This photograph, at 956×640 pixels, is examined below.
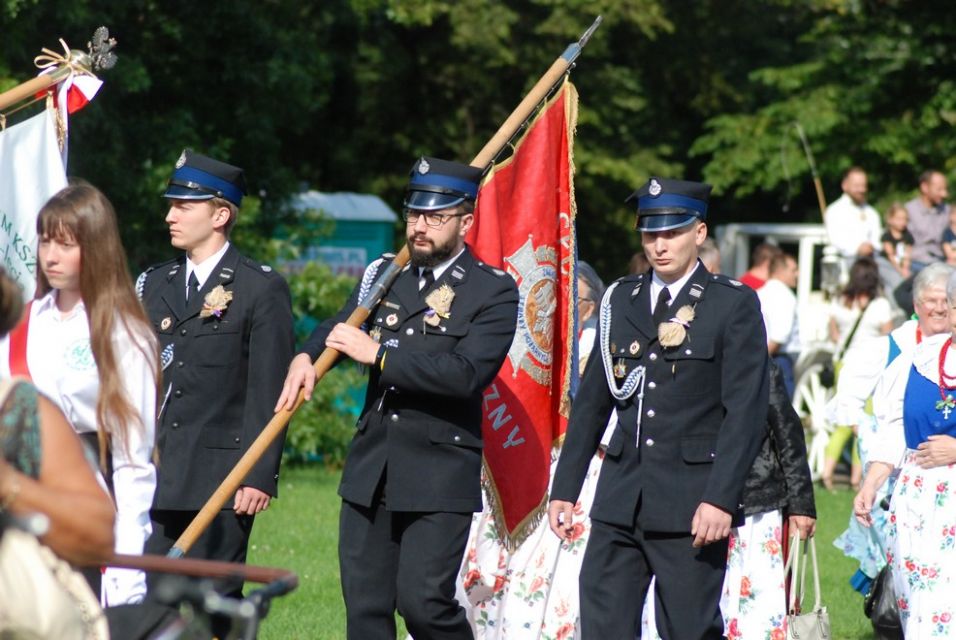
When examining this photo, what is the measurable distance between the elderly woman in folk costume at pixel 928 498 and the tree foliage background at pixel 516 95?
9.82 m

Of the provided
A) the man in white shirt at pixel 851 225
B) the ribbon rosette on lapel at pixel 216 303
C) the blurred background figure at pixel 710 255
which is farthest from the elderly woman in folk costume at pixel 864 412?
the man in white shirt at pixel 851 225

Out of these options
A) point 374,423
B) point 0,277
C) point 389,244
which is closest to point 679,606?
point 374,423

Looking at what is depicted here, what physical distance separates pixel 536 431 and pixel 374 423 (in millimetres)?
1663

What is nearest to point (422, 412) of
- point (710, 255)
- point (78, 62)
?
point (78, 62)

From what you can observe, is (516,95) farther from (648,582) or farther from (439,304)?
(648,582)

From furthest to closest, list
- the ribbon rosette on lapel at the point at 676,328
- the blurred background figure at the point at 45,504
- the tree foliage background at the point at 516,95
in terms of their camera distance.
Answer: the tree foliage background at the point at 516,95 → the ribbon rosette on lapel at the point at 676,328 → the blurred background figure at the point at 45,504

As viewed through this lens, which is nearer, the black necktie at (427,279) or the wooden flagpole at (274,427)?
the wooden flagpole at (274,427)

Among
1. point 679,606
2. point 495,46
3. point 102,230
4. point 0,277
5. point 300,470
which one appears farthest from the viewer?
point 495,46

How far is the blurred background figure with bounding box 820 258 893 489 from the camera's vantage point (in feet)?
50.2

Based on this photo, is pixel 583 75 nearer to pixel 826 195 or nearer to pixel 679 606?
pixel 826 195

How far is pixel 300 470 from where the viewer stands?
706 inches

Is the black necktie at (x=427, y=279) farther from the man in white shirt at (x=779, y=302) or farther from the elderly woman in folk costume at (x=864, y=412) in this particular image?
the man in white shirt at (x=779, y=302)

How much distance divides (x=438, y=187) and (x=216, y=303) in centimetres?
102

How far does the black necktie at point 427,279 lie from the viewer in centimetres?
664
